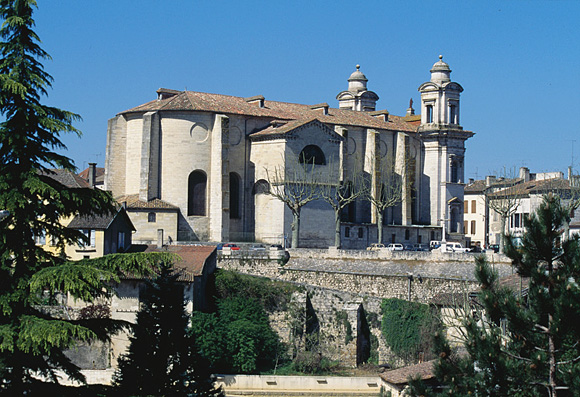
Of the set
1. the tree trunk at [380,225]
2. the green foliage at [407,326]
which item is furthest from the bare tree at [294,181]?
the green foliage at [407,326]

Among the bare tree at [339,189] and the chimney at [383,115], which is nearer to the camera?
the bare tree at [339,189]

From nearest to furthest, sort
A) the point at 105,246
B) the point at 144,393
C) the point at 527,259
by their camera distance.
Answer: the point at 527,259 → the point at 144,393 → the point at 105,246

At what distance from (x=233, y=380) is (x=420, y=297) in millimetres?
10556

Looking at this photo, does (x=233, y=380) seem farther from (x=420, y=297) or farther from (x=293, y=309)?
(x=420, y=297)

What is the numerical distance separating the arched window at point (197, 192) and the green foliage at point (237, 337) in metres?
16.4

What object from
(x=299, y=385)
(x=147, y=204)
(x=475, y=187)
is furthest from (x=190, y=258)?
(x=475, y=187)

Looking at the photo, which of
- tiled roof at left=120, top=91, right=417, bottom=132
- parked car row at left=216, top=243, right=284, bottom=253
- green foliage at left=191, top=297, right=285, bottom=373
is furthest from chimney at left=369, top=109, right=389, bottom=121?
green foliage at left=191, top=297, right=285, bottom=373

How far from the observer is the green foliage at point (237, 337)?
4331 centimetres

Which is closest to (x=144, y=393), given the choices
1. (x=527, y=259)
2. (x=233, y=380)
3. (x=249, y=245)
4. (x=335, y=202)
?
(x=527, y=259)

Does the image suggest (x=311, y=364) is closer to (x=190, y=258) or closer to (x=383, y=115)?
(x=190, y=258)

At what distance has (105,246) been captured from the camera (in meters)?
48.1

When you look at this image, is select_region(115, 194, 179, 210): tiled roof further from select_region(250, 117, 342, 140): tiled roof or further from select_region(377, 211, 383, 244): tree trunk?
select_region(377, 211, 383, 244): tree trunk

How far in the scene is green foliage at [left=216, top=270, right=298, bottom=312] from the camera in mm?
48812

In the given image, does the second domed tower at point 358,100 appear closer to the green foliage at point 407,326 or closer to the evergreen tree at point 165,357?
the green foliage at point 407,326
